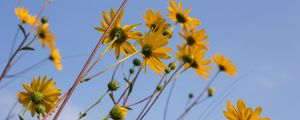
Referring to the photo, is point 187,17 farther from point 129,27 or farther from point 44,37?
point 44,37

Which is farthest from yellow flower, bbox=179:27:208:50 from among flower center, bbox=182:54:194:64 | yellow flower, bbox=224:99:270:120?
yellow flower, bbox=224:99:270:120

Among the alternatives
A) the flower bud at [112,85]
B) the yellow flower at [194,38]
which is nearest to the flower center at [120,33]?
the flower bud at [112,85]

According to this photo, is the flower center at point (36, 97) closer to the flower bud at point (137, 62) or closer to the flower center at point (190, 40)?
the flower bud at point (137, 62)

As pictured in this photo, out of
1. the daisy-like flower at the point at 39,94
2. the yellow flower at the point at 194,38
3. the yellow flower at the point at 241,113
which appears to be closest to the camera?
the yellow flower at the point at 241,113

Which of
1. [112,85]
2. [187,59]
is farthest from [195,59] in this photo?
[112,85]

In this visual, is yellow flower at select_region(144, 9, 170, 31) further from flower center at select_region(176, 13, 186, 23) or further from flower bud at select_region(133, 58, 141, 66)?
flower center at select_region(176, 13, 186, 23)

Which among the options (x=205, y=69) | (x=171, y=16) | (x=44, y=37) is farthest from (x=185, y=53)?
(x=44, y=37)
